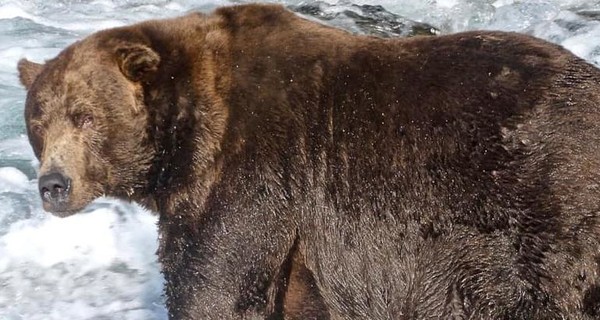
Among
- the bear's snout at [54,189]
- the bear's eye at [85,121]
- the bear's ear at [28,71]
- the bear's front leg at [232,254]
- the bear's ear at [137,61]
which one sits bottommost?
the bear's front leg at [232,254]

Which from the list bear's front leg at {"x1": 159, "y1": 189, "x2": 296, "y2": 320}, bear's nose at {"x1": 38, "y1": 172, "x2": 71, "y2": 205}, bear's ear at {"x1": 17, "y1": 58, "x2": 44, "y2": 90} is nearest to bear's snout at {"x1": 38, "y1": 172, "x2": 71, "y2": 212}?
bear's nose at {"x1": 38, "y1": 172, "x2": 71, "y2": 205}

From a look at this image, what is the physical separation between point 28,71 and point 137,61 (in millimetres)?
805

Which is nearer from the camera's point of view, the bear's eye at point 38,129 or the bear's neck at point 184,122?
the bear's neck at point 184,122

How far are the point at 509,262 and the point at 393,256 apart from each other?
57 centimetres

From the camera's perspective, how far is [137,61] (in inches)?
189

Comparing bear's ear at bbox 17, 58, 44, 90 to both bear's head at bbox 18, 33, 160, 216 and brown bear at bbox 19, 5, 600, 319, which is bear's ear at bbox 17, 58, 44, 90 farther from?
bear's head at bbox 18, 33, 160, 216

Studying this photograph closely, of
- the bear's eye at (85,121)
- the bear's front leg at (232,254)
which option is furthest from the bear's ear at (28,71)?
the bear's front leg at (232,254)

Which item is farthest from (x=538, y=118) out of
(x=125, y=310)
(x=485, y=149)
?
(x=125, y=310)

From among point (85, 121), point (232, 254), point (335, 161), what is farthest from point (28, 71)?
point (335, 161)

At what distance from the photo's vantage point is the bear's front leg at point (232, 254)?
4.63 meters

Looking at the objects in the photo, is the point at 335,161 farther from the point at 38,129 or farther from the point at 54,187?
the point at 38,129

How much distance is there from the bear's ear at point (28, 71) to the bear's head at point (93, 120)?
0.92 feet

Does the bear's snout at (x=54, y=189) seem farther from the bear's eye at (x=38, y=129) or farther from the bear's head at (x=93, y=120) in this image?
the bear's eye at (x=38, y=129)

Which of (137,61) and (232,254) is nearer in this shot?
(232,254)
